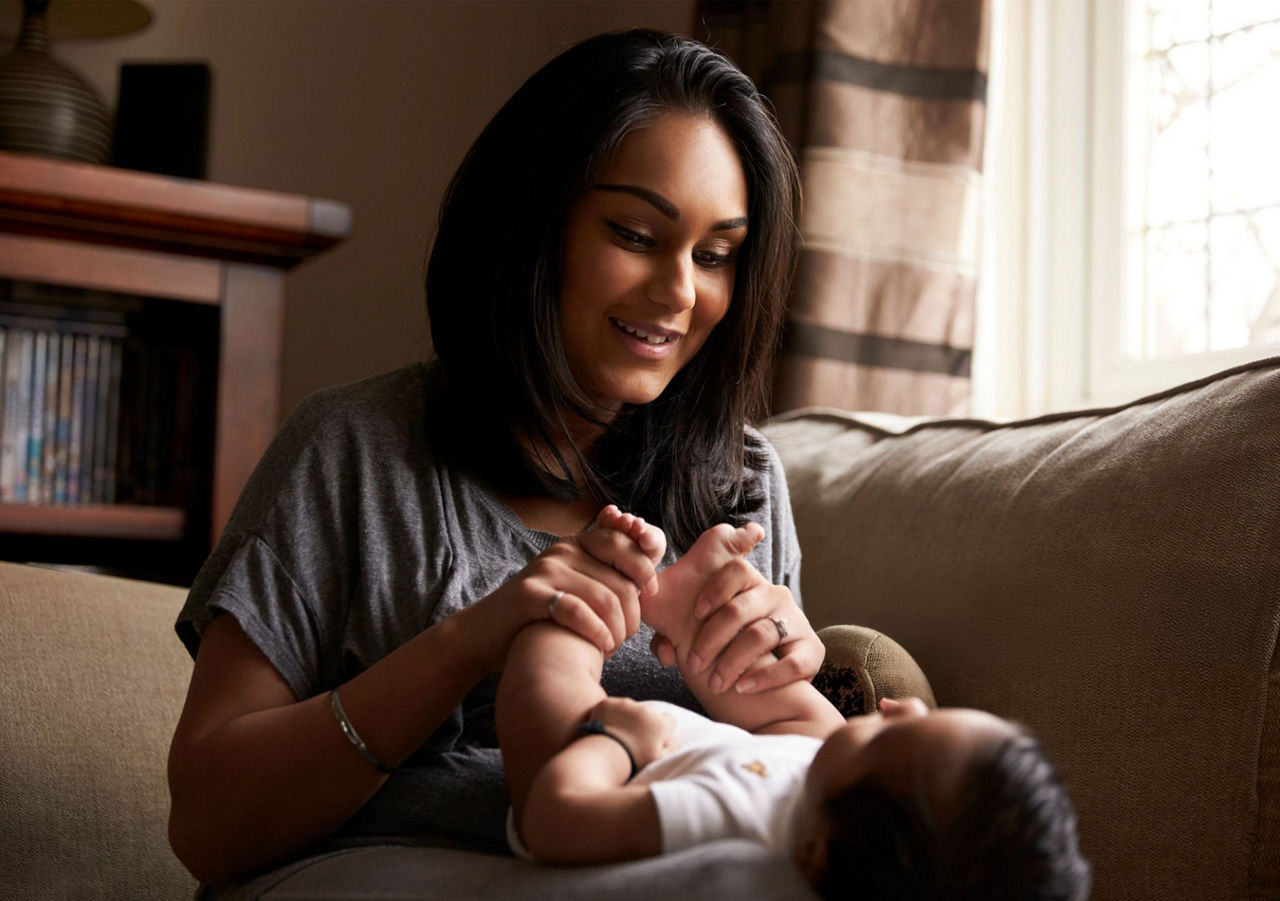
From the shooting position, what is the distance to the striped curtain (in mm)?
2162

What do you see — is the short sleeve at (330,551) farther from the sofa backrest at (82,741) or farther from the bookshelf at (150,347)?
the bookshelf at (150,347)

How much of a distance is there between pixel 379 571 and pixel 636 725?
0.36 metres

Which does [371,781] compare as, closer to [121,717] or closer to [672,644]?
[672,644]

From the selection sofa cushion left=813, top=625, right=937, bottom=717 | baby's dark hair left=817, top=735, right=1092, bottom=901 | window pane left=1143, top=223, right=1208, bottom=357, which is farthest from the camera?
window pane left=1143, top=223, right=1208, bottom=357

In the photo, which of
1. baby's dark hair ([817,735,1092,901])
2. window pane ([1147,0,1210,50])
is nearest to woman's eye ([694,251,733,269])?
baby's dark hair ([817,735,1092,901])

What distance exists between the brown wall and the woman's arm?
1.83 metres

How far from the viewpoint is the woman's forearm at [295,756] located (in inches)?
40.3

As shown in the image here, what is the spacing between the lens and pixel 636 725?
0.93 metres

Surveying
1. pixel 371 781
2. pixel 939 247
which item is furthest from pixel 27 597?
pixel 939 247

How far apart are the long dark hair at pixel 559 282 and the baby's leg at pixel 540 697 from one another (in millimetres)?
334

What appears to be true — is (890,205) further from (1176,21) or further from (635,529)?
(635,529)

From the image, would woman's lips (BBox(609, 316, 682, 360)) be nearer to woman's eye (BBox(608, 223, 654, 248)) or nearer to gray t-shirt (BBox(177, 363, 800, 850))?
woman's eye (BBox(608, 223, 654, 248))

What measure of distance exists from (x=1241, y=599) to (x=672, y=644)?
49 centimetres

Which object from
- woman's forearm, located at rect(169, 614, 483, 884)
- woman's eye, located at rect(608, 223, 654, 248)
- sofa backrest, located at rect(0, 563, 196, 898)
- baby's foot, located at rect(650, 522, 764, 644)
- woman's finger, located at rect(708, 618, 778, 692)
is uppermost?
woman's eye, located at rect(608, 223, 654, 248)
